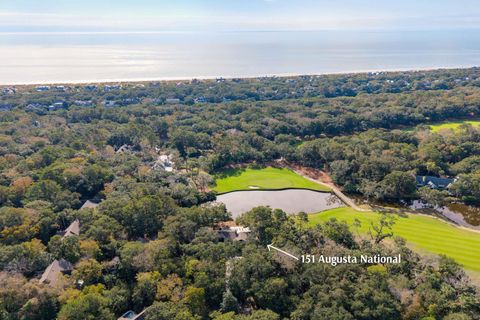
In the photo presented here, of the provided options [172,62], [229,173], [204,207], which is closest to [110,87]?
[172,62]

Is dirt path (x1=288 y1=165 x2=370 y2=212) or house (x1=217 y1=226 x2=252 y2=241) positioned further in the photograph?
dirt path (x1=288 y1=165 x2=370 y2=212)

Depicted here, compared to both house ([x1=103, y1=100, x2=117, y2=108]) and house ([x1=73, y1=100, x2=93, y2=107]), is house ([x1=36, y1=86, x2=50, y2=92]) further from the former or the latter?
house ([x1=103, y1=100, x2=117, y2=108])

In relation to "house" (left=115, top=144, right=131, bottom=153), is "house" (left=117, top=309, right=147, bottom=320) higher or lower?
lower

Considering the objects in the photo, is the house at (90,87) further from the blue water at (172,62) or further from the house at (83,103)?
the blue water at (172,62)

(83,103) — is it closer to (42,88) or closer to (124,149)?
(42,88)

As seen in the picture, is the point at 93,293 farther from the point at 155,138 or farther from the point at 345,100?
the point at 345,100

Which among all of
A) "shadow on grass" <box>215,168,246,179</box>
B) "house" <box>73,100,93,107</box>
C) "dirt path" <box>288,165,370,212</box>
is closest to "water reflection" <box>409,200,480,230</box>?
"dirt path" <box>288,165,370,212</box>
